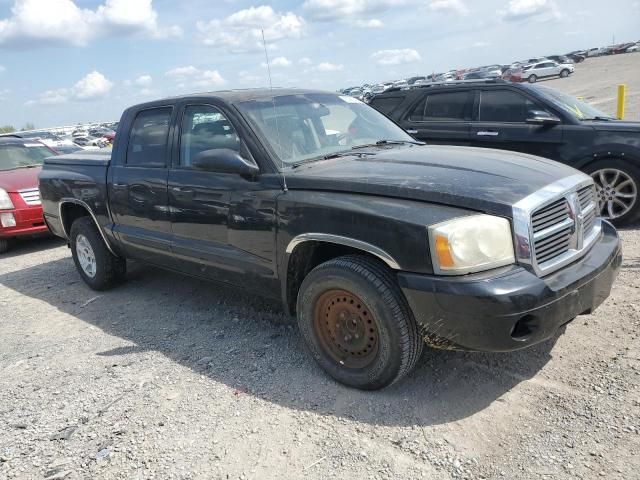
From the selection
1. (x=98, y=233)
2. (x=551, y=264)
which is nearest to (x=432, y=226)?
(x=551, y=264)

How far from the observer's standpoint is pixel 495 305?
2605mm

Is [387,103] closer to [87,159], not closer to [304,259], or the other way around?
[87,159]

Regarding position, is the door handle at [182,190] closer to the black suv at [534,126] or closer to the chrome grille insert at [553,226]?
the chrome grille insert at [553,226]

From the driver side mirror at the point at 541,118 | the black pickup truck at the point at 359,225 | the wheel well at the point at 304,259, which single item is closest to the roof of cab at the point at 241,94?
the black pickup truck at the point at 359,225

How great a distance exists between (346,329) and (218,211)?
1.31 meters

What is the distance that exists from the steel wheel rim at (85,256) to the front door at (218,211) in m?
1.64

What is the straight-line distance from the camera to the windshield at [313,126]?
3.73m

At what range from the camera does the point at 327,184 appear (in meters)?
3.23

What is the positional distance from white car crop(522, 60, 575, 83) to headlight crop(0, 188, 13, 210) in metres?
44.6

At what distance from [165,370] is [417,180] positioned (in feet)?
7.05

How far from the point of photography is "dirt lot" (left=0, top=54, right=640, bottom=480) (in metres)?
2.61

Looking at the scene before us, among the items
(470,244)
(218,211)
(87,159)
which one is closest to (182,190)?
(218,211)

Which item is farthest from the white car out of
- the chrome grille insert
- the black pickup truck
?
the chrome grille insert

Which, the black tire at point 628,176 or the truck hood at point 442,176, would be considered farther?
the black tire at point 628,176
